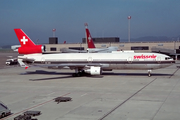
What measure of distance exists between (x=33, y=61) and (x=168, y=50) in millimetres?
57905

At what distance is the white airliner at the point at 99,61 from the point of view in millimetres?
42062

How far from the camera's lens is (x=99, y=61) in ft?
145

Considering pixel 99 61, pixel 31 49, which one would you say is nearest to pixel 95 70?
pixel 99 61

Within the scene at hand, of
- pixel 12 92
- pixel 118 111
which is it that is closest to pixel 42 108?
pixel 118 111

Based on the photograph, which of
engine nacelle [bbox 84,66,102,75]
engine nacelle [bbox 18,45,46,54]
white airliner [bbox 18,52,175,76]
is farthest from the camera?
engine nacelle [bbox 18,45,46,54]

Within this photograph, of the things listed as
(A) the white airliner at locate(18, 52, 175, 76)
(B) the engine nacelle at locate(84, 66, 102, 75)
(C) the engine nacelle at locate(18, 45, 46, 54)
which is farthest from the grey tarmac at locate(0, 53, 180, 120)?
(C) the engine nacelle at locate(18, 45, 46, 54)

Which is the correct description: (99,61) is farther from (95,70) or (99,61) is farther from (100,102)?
(100,102)

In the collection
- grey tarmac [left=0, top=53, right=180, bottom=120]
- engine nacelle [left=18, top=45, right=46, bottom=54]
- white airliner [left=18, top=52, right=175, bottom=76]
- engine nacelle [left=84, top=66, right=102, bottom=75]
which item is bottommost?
grey tarmac [left=0, top=53, right=180, bottom=120]

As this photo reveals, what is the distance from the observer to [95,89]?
31.2 m

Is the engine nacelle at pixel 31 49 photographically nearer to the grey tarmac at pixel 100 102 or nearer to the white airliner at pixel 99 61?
the white airliner at pixel 99 61

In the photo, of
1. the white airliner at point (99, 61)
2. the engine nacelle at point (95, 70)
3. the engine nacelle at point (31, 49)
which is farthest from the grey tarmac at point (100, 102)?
the engine nacelle at point (31, 49)

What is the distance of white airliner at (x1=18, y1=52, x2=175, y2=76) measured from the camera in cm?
4206

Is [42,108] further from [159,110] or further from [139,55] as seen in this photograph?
[139,55]

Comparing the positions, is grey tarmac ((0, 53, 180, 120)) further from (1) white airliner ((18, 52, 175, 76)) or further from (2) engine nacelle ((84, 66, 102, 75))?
(1) white airliner ((18, 52, 175, 76))
